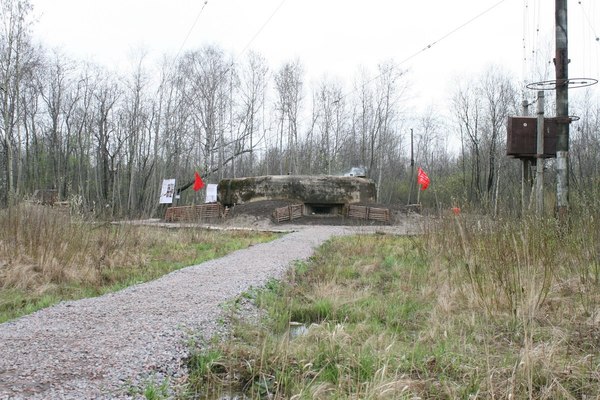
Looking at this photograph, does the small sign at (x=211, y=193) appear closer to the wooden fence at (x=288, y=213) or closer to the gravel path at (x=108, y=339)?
the wooden fence at (x=288, y=213)

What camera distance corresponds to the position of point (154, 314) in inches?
171

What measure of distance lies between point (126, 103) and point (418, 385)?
41.8 meters

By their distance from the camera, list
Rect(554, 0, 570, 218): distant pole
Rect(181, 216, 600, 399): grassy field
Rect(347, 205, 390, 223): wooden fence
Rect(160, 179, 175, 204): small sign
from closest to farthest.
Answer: Rect(181, 216, 600, 399): grassy field, Rect(554, 0, 570, 218): distant pole, Rect(347, 205, 390, 223): wooden fence, Rect(160, 179, 175, 204): small sign

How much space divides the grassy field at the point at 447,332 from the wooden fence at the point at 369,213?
18976 mm

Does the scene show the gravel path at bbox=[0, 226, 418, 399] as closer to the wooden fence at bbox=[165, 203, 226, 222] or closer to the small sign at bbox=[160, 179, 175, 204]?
the wooden fence at bbox=[165, 203, 226, 222]

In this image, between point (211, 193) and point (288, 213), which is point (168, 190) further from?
point (288, 213)

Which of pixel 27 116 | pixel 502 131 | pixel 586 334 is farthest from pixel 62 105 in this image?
pixel 586 334

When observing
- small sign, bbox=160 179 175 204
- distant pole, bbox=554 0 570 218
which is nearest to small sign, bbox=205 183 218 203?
small sign, bbox=160 179 175 204

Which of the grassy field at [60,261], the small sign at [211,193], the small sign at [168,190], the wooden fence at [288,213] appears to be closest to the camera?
the grassy field at [60,261]

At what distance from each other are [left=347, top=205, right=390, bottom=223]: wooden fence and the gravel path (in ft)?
66.0

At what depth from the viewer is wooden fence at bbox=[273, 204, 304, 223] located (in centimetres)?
2386

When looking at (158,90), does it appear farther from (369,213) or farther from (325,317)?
(325,317)

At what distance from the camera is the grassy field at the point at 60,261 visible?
6.22 metres

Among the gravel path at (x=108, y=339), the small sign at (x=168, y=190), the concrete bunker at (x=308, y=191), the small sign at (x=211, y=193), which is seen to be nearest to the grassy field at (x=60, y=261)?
the gravel path at (x=108, y=339)
